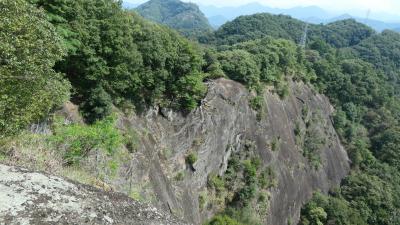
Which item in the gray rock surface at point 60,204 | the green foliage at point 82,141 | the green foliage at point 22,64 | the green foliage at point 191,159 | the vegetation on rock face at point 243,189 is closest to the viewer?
the gray rock surface at point 60,204

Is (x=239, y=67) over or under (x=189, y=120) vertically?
over

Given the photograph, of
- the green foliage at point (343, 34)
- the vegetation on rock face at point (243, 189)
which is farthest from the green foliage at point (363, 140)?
the green foliage at point (343, 34)

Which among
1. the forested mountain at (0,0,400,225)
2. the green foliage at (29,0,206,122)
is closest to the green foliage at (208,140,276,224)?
the forested mountain at (0,0,400,225)

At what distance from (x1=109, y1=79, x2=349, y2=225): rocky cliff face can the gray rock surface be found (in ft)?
31.6

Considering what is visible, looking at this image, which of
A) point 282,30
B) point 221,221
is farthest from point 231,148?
point 282,30

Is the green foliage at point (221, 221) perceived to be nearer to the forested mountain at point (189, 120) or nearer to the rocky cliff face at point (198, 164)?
the forested mountain at point (189, 120)

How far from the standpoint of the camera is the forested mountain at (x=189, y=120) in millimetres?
11508

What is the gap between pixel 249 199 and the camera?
29.9 metres

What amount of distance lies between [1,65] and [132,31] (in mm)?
11456

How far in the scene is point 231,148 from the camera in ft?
103

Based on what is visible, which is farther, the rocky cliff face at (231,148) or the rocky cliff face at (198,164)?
the rocky cliff face at (231,148)

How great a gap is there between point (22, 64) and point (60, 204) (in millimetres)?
7647

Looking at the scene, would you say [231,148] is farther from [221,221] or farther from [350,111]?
[350,111]

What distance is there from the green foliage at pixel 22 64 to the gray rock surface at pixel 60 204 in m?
5.67
